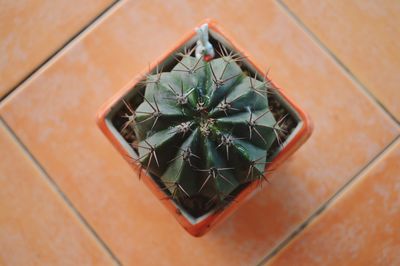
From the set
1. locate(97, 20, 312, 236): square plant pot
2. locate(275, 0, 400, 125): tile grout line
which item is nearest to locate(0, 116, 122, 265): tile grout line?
locate(97, 20, 312, 236): square plant pot

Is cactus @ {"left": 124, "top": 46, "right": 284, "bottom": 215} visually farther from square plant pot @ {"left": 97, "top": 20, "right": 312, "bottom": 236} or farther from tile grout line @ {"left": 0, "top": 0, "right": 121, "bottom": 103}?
tile grout line @ {"left": 0, "top": 0, "right": 121, "bottom": 103}

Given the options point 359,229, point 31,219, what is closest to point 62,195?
point 31,219

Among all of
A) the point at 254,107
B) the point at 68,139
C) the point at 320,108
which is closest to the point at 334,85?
the point at 320,108

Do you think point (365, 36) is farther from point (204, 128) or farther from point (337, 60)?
point (204, 128)

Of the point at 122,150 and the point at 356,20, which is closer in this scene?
the point at 122,150

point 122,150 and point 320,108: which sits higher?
point 122,150

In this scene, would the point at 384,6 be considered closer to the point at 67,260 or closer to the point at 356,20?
the point at 356,20
